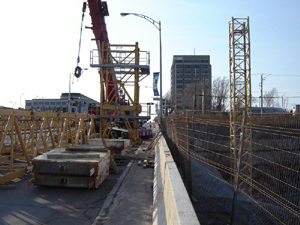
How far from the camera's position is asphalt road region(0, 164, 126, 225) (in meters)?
5.03

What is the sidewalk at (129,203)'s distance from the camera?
16.0 feet

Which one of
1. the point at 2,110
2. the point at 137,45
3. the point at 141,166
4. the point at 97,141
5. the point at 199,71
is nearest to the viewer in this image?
the point at 2,110

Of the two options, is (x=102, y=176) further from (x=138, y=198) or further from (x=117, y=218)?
(x=117, y=218)

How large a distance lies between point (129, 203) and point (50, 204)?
1.88 meters

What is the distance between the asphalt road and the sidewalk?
277 mm

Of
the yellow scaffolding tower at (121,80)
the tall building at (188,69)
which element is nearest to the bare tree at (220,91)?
the yellow scaffolding tower at (121,80)

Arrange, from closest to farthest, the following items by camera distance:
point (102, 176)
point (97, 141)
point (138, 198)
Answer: point (138, 198), point (102, 176), point (97, 141)

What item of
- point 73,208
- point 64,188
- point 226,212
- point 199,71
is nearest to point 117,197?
point 73,208

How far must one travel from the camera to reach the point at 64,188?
712 cm

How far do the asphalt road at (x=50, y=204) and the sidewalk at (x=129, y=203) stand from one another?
10.9 inches

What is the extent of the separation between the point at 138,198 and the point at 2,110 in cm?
444

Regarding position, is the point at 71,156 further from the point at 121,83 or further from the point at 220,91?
the point at 220,91

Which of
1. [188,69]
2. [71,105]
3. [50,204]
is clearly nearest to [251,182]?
[50,204]

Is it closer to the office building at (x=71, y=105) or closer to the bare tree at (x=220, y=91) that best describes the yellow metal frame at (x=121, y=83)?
the office building at (x=71, y=105)
